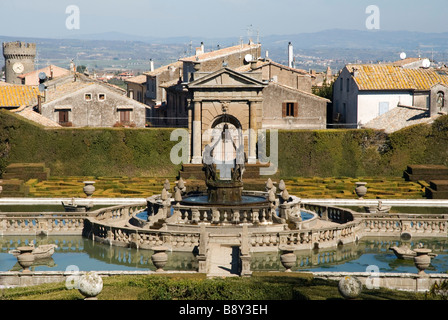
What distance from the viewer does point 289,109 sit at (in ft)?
264

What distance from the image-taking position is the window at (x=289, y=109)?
3157 inches

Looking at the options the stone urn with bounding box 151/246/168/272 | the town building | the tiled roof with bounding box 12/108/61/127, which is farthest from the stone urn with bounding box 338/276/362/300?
the town building

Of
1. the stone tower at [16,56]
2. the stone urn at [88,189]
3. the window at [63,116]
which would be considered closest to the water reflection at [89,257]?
the stone urn at [88,189]

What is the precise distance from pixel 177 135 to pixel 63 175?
900 centimetres

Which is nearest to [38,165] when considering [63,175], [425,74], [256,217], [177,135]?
[63,175]

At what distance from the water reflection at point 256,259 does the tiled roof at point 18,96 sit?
46.5 metres

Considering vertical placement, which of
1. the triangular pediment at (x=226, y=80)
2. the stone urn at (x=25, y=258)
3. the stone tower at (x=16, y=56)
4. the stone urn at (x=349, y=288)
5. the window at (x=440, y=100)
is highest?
the stone tower at (x=16, y=56)

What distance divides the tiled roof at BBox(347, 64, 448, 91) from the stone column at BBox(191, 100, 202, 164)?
21.7 m

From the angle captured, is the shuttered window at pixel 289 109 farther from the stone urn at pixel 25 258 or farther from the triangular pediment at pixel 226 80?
the stone urn at pixel 25 258
